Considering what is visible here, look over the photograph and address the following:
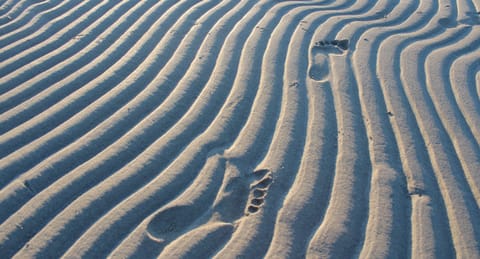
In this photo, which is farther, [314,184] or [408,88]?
[408,88]

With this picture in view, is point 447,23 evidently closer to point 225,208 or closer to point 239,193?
point 239,193

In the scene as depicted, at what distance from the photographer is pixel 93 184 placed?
3.06m

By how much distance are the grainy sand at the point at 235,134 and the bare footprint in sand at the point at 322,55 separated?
0.06ft

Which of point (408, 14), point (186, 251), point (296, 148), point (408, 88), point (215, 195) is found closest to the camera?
point (186, 251)

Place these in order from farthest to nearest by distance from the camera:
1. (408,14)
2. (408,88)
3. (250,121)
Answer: (408,14) < (408,88) < (250,121)

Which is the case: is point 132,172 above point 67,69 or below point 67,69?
below

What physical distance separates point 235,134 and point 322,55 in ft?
4.63

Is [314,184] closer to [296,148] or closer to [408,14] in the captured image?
[296,148]

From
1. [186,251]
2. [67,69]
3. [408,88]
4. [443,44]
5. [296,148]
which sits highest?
[443,44]

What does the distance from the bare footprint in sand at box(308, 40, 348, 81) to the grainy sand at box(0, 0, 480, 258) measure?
19 mm

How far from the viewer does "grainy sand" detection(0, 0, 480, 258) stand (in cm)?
280

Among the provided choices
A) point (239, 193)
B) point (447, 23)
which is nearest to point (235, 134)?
point (239, 193)

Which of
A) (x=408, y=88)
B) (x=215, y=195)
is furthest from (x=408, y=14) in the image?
(x=215, y=195)

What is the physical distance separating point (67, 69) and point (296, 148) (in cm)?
203
